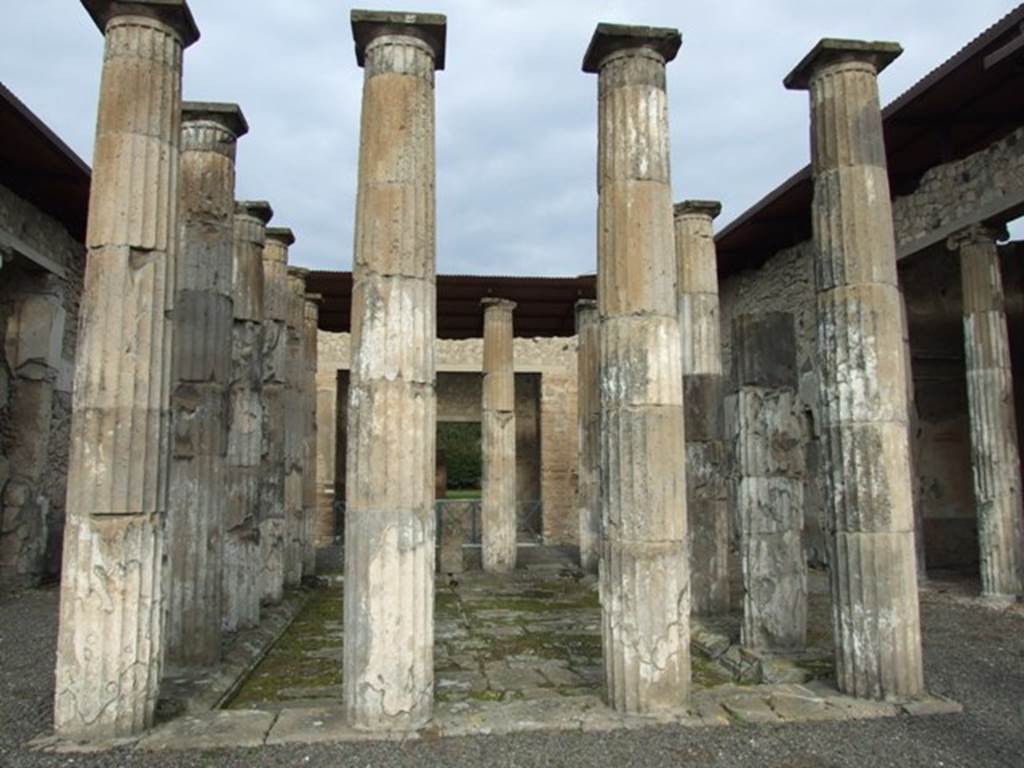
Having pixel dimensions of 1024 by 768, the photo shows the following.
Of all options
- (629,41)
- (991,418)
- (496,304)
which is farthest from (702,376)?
(496,304)

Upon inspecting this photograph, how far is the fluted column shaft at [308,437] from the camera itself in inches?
514

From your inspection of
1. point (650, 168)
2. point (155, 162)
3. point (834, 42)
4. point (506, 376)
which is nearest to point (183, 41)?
point (155, 162)

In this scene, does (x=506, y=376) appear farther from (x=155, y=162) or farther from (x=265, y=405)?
(x=155, y=162)

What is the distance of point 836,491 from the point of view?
6.03 metres

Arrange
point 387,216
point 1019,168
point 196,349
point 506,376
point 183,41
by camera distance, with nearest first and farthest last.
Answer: point 387,216, point 183,41, point 196,349, point 1019,168, point 506,376

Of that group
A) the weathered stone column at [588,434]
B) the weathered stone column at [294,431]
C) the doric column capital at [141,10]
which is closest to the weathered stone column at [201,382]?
the doric column capital at [141,10]

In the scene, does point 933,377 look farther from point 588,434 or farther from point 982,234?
point 588,434

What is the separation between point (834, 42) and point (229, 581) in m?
7.58

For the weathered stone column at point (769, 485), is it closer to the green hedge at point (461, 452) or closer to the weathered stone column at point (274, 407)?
the weathered stone column at point (274, 407)

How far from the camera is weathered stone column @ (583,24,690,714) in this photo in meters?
5.42

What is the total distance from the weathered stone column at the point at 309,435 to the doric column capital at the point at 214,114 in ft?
18.8

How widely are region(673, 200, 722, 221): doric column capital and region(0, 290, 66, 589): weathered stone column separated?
9.65m

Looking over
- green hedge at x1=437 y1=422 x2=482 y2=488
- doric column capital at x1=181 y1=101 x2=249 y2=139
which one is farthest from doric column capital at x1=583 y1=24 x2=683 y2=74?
green hedge at x1=437 y1=422 x2=482 y2=488

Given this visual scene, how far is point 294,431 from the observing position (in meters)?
12.0
